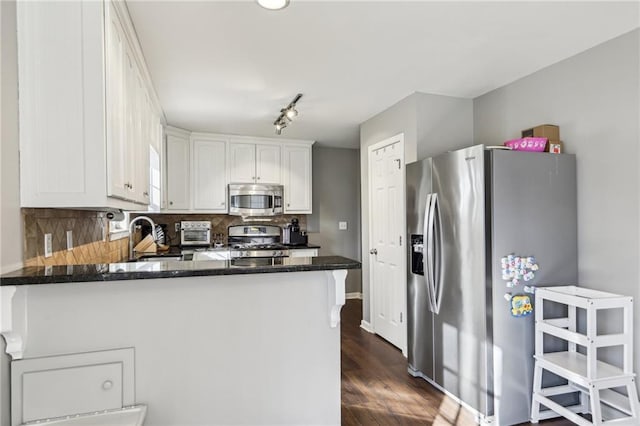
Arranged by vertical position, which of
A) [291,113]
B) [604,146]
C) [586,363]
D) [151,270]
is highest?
[291,113]

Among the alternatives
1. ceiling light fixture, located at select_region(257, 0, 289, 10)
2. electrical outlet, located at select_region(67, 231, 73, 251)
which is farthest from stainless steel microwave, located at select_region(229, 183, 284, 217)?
Answer: ceiling light fixture, located at select_region(257, 0, 289, 10)

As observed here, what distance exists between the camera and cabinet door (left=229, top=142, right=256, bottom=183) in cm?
480

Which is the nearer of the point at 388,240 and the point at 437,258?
the point at 437,258

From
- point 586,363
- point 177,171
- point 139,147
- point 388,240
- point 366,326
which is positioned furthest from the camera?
point 177,171

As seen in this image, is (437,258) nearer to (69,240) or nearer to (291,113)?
(291,113)

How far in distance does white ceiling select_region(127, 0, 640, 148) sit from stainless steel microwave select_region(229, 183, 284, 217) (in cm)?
150

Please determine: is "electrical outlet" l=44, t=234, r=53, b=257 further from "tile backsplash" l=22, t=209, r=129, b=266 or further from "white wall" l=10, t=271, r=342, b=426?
"white wall" l=10, t=271, r=342, b=426

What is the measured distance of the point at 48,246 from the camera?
1604 mm

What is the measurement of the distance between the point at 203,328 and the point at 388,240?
254 cm

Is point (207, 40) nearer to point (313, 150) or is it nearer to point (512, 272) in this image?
point (512, 272)

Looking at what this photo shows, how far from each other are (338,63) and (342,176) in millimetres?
3228

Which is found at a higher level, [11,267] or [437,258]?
[11,267]

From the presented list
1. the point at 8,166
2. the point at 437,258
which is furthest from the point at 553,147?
the point at 8,166

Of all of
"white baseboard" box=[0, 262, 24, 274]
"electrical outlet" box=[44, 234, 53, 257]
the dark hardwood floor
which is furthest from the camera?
the dark hardwood floor
